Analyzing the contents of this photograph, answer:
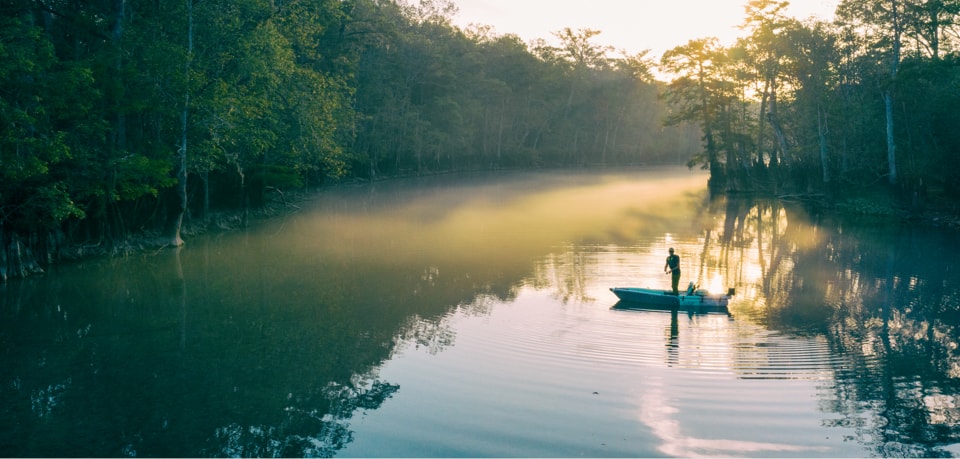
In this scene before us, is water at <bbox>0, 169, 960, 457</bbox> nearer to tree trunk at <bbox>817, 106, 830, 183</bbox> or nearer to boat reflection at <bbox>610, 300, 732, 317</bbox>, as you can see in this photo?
boat reflection at <bbox>610, 300, 732, 317</bbox>

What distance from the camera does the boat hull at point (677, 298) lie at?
20766 mm

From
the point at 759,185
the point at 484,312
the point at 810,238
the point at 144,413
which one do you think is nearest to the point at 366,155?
the point at 759,185

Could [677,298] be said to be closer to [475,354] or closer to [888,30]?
[475,354]

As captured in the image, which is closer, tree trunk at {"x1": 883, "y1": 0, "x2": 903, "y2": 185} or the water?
the water

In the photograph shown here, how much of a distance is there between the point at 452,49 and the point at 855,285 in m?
74.6

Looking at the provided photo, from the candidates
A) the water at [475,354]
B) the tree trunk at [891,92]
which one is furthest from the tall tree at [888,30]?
the water at [475,354]

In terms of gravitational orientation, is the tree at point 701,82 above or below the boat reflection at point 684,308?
above

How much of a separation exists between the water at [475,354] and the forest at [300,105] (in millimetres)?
3155

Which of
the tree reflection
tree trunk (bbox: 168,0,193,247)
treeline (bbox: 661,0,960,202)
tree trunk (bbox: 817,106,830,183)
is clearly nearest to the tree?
treeline (bbox: 661,0,960,202)

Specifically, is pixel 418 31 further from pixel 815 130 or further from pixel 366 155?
pixel 815 130

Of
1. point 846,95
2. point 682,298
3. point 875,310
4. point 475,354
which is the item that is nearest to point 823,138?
point 846,95

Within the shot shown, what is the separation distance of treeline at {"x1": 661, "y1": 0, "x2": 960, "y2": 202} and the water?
1392 centimetres

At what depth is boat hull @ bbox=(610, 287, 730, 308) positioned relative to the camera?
20766mm

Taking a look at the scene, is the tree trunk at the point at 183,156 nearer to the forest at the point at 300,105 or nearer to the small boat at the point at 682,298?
the forest at the point at 300,105
